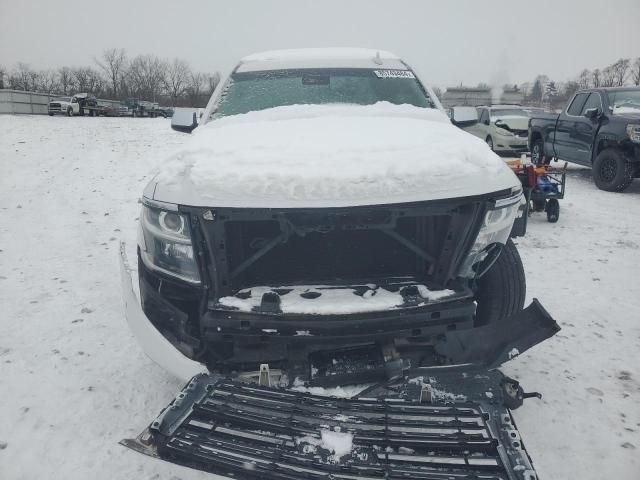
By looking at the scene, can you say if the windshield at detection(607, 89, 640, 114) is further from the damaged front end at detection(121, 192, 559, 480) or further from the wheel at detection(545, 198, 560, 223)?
the damaged front end at detection(121, 192, 559, 480)

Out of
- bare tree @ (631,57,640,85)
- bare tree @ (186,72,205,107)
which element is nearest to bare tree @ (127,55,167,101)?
bare tree @ (186,72,205,107)

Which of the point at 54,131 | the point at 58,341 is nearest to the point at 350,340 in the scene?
the point at 58,341

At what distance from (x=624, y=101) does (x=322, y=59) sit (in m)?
6.62

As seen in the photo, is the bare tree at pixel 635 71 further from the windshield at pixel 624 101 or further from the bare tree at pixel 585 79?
the windshield at pixel 624 101

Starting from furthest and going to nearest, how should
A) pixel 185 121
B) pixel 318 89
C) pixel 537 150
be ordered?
1. pixel 537 150
2. pixel 185 121
3. pixel 318 89

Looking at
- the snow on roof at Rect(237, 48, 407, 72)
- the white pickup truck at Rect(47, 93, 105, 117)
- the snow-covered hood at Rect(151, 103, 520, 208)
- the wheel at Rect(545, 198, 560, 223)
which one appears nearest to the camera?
the snow-covered hood at Rect(151, 103, 520, 208)

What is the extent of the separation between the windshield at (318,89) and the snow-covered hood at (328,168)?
869 millimetres

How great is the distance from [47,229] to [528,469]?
17.9 ft

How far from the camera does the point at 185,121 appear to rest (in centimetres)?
349

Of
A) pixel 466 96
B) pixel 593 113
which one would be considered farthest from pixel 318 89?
pixel 466 96

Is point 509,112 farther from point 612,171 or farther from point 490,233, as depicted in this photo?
point 490,233

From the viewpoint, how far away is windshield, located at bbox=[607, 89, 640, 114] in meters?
7.50

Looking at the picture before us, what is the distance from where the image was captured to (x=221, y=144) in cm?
222

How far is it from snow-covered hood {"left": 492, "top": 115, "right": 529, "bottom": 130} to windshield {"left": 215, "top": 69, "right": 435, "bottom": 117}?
35.8 feet
